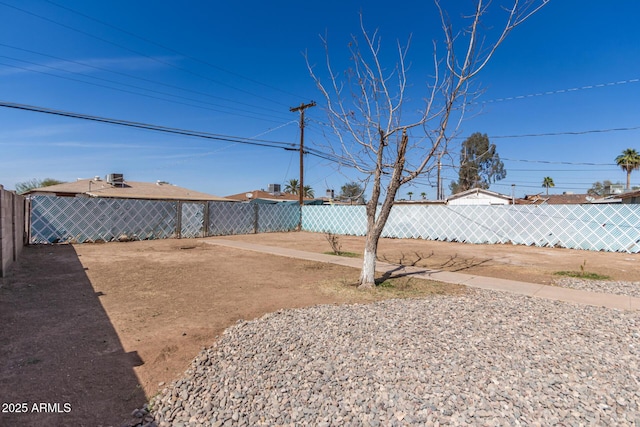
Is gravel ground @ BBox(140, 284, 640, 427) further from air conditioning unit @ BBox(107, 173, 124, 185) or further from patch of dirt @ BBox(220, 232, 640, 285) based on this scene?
air conditioning unit @ BBox(107, 173, 124, 185)

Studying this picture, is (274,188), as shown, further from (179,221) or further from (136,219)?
(136,219)

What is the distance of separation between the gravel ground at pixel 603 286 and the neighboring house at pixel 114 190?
21777 mm

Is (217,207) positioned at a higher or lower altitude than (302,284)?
higher

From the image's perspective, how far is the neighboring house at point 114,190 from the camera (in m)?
21.1

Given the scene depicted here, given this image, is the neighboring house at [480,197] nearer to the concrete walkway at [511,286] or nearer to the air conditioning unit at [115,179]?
the concrete walkway at [511,286]

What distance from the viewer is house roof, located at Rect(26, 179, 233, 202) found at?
69.4 ft

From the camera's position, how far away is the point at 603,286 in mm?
7527

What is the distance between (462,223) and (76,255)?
58.0 feet

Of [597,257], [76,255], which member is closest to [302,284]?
[76,255]

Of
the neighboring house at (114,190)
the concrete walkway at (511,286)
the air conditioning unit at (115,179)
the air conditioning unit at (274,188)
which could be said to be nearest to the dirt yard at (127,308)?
the concrete walkway at (511,286)

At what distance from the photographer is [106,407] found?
2877 mm

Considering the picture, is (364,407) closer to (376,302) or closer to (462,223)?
(376,302)

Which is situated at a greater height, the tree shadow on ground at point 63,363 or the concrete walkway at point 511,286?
the concrete walkway at point 511,286

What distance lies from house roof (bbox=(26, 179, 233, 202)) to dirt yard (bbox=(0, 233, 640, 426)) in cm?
1085
